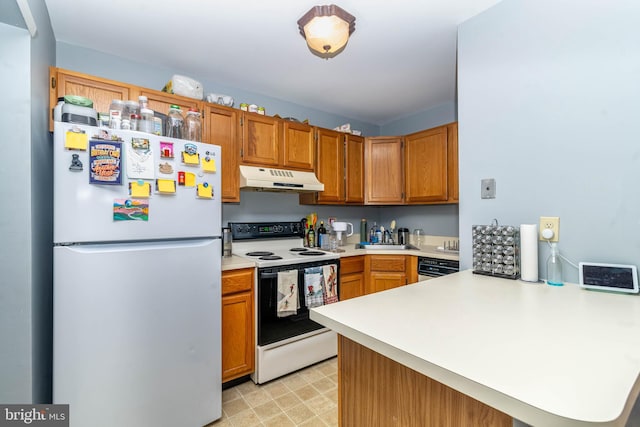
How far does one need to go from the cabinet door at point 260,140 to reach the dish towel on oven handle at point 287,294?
3.22 ft

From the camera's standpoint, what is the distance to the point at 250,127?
2.42m

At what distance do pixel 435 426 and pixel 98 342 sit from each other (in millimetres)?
1462

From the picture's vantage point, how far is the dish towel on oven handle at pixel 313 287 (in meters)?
2.26

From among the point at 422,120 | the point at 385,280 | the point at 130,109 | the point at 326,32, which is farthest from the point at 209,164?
the point at 422,120

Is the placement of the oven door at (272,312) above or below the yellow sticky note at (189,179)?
below

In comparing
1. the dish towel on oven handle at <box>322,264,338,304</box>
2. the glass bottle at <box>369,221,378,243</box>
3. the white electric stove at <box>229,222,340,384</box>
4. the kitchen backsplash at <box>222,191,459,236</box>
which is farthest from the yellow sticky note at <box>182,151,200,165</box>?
the glass bottle at <box>369,221,378,243</box>

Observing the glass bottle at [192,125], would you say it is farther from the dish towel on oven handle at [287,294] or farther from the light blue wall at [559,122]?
the light blue wall at [559,122]

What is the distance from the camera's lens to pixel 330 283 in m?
2.42

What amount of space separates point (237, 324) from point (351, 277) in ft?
3.61

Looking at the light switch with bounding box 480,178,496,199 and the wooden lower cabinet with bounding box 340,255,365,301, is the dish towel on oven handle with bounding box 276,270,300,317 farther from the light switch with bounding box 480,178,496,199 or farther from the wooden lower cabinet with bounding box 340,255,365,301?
the light switch with bounding box 480,178,496,199

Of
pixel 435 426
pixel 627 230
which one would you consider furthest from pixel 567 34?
pixel 435 426

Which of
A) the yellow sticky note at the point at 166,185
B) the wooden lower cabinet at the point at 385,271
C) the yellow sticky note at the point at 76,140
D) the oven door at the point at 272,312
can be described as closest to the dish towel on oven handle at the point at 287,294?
the oven door at the point at 272,312

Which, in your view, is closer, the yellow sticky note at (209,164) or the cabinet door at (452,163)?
the yellow sticky note at (209,164)

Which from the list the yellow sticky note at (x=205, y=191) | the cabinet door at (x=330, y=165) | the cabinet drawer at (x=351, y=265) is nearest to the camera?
the yellow sticky note at (x=205, y=191)
